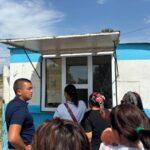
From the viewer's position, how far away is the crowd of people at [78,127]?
1.89 m

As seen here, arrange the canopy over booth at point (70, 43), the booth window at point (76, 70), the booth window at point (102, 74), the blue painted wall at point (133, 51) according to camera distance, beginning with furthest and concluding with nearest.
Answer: the booth window at point (76, 70), the booth window at point (102, 74), the blue painted wall at point (133, 51), the canopy over booth at point (70, 43)

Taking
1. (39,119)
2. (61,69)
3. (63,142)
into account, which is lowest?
(39,119)

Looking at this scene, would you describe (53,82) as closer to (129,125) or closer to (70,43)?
(70,43)

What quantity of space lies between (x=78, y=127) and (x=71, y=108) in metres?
3.68

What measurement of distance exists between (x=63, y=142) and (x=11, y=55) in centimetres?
662

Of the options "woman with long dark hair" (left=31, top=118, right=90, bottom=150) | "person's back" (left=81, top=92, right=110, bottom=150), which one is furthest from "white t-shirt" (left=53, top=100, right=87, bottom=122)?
"woman with long dark hair" (left=31, top=118, right=90, bottom=150)

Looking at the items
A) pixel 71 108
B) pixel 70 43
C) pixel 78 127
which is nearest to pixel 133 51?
pixel 70 43

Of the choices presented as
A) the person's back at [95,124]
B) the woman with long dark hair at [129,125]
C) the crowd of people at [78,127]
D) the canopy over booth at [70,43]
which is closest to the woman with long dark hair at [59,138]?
the crowd of people at [78,127]

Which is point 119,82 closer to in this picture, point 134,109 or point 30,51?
point 30,51

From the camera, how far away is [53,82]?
8031mm

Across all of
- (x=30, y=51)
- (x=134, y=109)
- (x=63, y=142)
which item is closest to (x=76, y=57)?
(x=30, y=51)

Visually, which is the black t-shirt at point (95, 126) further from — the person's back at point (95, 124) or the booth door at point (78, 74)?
the booth door at point (78, 74)

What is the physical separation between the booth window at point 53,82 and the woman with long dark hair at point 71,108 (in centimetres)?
217

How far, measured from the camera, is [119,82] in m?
7.49
